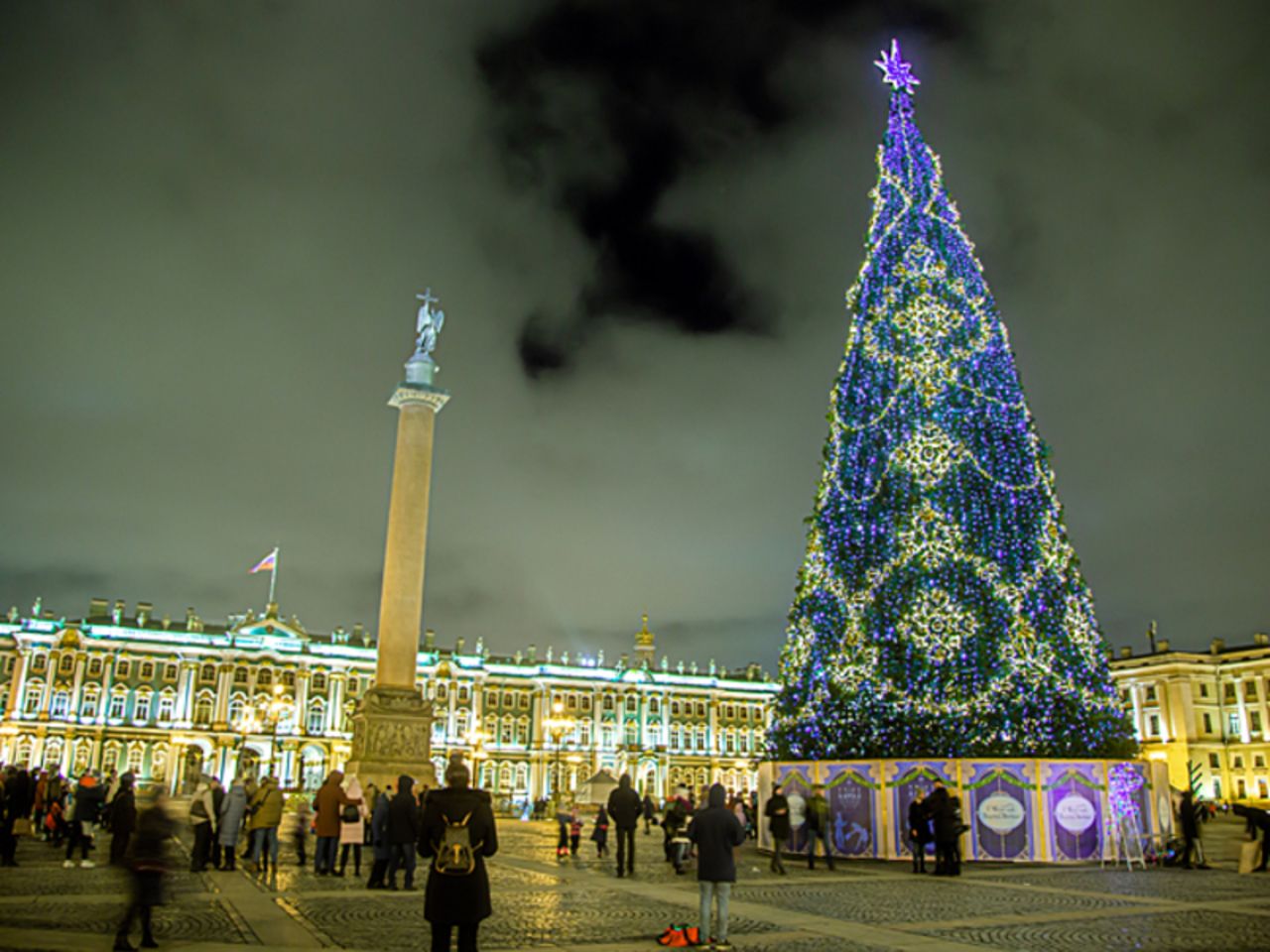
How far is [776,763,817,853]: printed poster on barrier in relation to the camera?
22719 millimetres

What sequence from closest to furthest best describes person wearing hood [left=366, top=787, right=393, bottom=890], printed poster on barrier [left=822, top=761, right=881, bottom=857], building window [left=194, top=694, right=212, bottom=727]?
person wearing hood [left=366, top=787, right=393, bottom=890] → printed poster on barrier [left=822, top=761, right=881, bottom=857] → building window [left=194, top=694, right=212, bottom=727]

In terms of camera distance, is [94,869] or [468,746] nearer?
→ [94,869]

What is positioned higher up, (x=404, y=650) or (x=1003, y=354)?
(x=1003, y=354)

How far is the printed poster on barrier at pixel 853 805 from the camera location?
71.6ft

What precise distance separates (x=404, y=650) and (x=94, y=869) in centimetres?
1942

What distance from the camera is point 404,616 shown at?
1490 inches

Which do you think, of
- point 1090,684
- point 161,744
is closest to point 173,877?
point 1090,684

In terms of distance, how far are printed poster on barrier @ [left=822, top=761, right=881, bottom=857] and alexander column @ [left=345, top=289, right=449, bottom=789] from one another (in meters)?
15.0

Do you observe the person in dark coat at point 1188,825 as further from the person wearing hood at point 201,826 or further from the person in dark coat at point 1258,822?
the person wearing hood at point 201,826

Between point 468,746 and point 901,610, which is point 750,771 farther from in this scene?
point 901,610

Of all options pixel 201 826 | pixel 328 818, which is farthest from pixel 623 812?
pixel 201 826

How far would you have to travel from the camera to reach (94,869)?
18.2 meters

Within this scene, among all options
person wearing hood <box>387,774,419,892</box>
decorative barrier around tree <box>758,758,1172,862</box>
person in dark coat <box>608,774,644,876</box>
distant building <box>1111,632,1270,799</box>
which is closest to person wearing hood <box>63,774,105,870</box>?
person wearing hood <box>387,774,419,892</box>

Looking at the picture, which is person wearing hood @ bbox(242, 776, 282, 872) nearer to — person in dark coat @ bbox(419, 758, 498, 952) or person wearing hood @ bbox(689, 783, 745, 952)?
person wearing hood @ bbox(689, 783, 745, 952)
